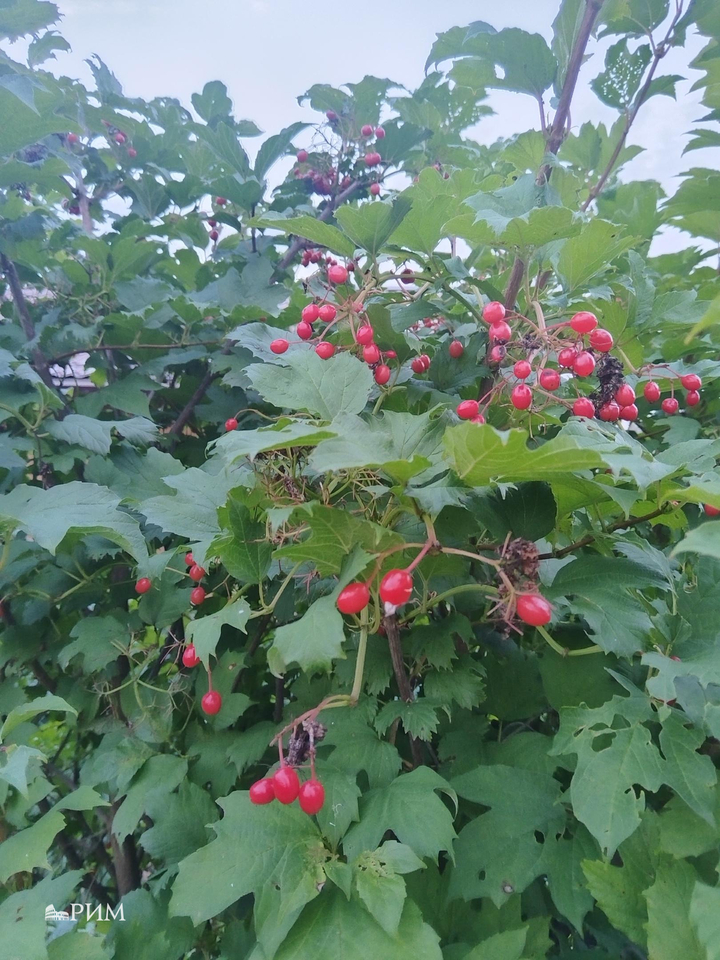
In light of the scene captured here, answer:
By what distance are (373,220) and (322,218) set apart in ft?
3.37

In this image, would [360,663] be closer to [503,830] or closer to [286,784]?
[286,784]

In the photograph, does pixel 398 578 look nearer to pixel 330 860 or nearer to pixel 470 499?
pixel 470 499

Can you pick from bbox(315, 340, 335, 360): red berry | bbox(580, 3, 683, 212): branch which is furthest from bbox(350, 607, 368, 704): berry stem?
bbox(580, 3, 683, 212): branch

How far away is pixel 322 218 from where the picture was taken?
1.94 m

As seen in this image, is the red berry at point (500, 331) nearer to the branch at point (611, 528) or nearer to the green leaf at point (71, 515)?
the branch at point (611, 528)

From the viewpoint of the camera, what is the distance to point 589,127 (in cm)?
174

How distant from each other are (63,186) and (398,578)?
62.6 inches

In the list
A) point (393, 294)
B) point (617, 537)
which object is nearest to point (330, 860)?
point (617, 537)

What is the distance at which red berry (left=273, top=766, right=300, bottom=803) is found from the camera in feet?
2.44

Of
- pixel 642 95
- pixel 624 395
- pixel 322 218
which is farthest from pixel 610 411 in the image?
pixel 322 218

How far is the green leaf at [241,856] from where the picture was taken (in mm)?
808

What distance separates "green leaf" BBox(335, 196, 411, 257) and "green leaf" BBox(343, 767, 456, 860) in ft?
2.98

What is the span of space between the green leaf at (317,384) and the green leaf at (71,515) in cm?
38

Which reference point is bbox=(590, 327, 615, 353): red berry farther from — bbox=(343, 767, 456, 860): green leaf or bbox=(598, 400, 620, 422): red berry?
bbox=(343, 767, 456, 860): green leaf
